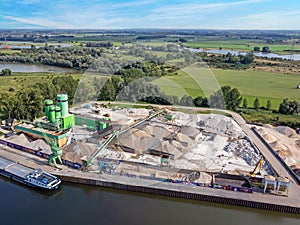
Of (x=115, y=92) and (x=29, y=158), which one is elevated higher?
(x=115, y=92)

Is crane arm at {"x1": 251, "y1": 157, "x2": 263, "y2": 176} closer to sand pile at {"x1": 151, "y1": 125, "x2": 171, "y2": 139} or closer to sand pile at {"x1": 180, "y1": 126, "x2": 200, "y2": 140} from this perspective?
sand pile at {"x1": 180, "y1": 126, "x2": 200, "y2": 140}

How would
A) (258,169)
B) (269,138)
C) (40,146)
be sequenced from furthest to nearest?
(269,138), (40,146), (258,169)

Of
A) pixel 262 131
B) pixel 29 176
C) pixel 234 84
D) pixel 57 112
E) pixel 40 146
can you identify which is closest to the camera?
pixel 29 176

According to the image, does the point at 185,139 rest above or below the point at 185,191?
above

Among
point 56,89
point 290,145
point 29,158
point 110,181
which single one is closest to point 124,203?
point 110,181

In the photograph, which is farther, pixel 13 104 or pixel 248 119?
pixel 248 119

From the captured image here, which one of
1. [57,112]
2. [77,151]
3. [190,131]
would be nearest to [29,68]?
[57,112]

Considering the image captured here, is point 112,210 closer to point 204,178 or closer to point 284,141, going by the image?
point 204,178

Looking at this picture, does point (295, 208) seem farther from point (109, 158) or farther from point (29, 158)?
point (29, 158)
